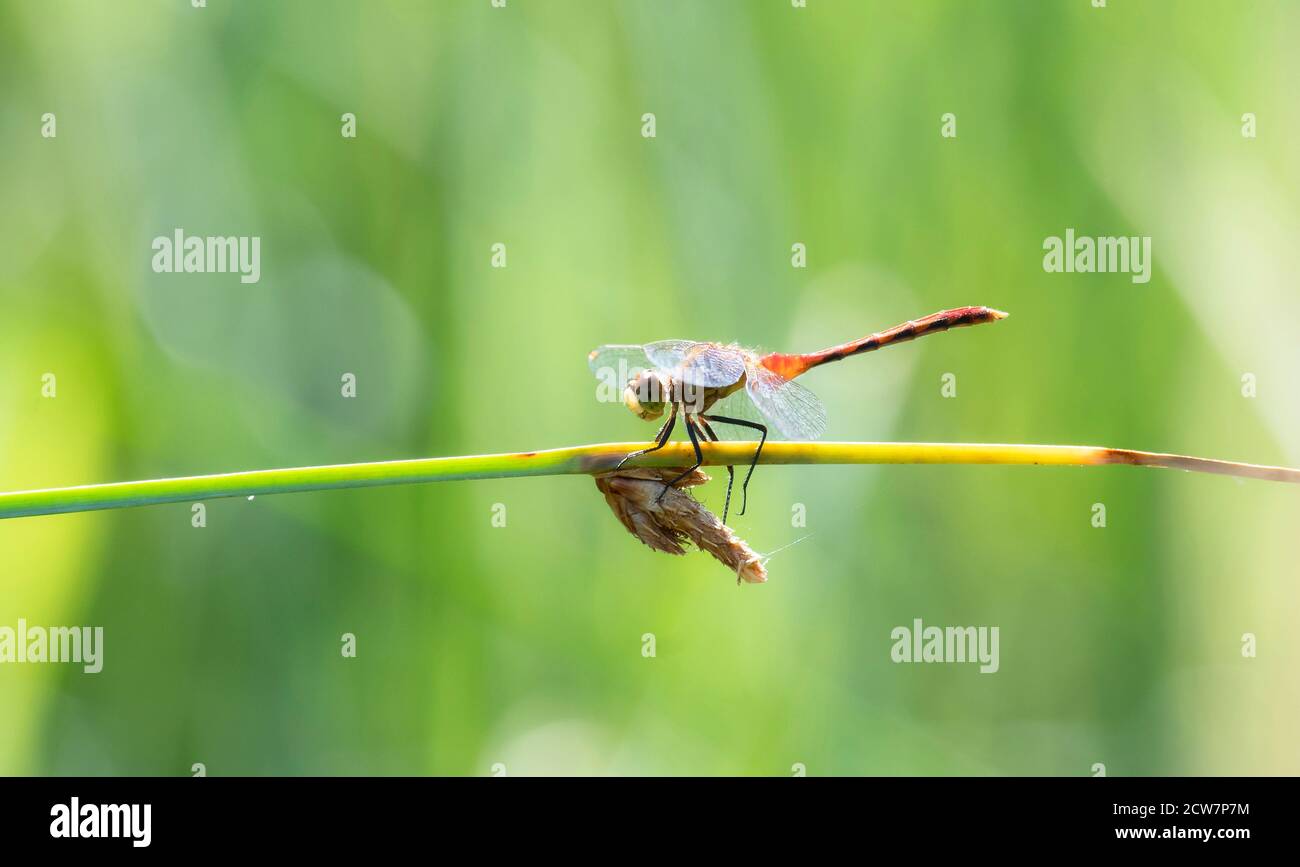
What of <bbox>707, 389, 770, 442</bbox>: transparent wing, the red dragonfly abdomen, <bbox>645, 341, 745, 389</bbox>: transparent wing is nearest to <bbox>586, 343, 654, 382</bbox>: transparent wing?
<bbox>645, 341, 745, 389</bbox>: transparent wing

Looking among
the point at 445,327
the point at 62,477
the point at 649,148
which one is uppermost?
the point at 649,148

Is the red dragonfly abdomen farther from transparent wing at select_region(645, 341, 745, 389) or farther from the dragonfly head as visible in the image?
the dragonfly head

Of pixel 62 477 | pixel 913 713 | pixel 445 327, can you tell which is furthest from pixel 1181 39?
pixel 62 477

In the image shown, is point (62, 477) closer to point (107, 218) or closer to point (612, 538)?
point (107, 218)

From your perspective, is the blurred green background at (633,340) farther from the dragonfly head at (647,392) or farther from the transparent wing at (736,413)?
the dragonfly head at (647,392)

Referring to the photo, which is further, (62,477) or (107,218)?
(107,218)

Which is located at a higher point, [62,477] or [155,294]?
[155,294]
